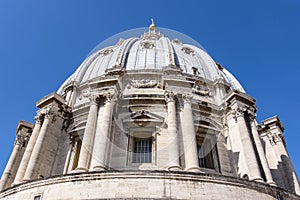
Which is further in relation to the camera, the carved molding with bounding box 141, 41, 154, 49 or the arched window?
the carved molding with bounding box 141, 41, 154, 49

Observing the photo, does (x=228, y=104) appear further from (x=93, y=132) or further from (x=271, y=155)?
(x=93, y=132)

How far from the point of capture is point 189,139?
62.8ft

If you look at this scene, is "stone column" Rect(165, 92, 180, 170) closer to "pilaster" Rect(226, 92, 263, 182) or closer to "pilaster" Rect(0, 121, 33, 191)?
"pilaster" Rect(226, 92, 263, 182)

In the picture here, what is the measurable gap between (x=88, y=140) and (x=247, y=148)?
11440 mm

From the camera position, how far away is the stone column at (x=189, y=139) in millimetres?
17500

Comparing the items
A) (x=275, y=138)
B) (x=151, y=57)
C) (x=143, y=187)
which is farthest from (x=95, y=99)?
(x=275, y=138)

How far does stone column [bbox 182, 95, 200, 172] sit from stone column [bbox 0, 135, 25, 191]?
15985 mm

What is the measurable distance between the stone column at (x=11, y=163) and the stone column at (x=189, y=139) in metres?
16.0

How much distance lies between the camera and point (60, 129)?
23.3 meters

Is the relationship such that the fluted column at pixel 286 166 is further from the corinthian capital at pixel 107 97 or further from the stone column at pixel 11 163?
the stone column at pixel 11 163

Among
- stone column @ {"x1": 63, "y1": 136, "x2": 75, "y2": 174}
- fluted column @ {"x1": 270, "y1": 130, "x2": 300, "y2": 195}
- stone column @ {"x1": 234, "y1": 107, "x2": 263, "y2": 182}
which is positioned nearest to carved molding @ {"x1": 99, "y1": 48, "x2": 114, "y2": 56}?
stone column @ {"x1": 63, "y1": 136, "x2": 75, "y2": 174}

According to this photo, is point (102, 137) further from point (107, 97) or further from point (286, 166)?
point (286, 166)

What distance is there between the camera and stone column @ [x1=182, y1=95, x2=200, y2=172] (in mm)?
17500

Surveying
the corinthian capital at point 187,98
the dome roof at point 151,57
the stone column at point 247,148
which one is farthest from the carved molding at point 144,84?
the stone column at point 247,148
